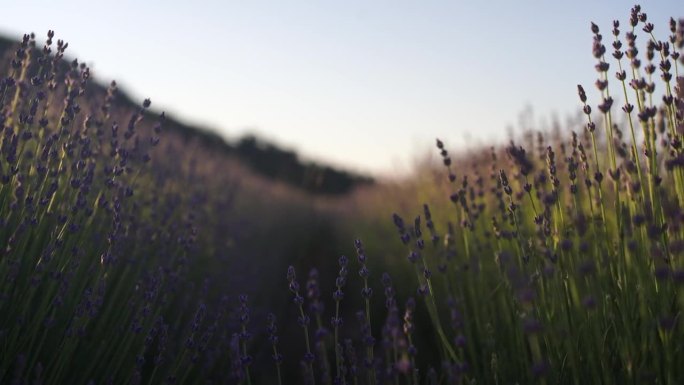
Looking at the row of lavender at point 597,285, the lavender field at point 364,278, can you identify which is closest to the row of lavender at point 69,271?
the lavender field at point 364,278

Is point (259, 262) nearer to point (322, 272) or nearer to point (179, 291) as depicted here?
point (322, 272)

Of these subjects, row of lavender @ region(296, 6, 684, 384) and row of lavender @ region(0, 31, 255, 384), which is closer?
row of lavender @ region(296, 6, 684, 384)

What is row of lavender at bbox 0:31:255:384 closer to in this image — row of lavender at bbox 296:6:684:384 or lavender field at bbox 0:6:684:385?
lavender field at bbox 0:6:684:385

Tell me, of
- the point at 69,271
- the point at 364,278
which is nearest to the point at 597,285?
the point at 364,278

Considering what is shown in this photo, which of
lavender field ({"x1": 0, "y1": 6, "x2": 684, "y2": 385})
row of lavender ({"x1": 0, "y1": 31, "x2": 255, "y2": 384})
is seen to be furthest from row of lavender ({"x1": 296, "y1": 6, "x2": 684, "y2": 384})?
row of lavender ({"x1": 0, "y1": 31, "x2": 255, "y2": 384})

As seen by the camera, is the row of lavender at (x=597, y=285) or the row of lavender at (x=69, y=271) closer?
the row of lavender at (x=597, y=285)

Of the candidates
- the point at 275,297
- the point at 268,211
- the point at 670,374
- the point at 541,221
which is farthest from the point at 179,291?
the point at 268,211

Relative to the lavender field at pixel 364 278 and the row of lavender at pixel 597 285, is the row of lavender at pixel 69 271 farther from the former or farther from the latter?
the row of lavender at pixel 597 285

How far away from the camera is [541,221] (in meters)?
2.05

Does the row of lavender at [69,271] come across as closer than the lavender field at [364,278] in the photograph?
No

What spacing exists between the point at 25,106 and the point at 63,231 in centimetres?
74

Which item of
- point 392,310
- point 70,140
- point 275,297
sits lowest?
point 275,297

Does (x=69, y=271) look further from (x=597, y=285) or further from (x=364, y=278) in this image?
(x=597, y=285)

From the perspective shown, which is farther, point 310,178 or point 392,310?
point 310,178
